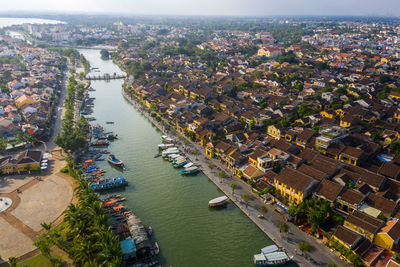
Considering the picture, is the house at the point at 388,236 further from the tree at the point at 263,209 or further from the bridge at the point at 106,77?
the bridge at the point at 106,77

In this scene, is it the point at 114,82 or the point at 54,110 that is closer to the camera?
the point at 54,110

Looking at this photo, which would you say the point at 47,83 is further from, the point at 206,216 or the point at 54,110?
the point at 206,216

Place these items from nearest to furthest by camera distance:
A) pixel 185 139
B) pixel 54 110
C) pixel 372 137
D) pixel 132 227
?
pixel 132 227 → pixel 372 137 → pixel 185 139 → pixel 54 110

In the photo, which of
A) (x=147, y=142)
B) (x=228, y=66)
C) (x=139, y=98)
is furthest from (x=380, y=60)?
(x=147, y=142)

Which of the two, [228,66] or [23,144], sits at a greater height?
[228,66]

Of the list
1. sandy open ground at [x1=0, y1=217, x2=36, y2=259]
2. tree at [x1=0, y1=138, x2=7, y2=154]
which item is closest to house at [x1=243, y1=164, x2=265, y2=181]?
sandy open ground at [x1=0, y1=217, x2=36, y2=259]

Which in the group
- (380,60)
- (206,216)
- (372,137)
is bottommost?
(206,216)

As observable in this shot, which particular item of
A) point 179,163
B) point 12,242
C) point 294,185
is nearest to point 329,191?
point 294,185

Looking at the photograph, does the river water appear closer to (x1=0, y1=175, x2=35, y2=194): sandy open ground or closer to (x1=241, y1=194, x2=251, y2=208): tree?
(x1=241, y1=194, x2=251, y2=208): tree

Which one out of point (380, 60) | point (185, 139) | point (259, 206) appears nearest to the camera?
point (259, 206)
